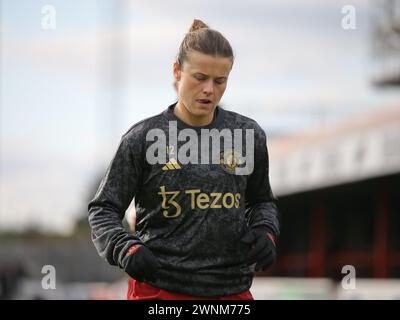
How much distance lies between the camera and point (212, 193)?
4.41 meters

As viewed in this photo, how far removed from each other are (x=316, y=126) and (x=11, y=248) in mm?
37897

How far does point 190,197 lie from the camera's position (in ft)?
14.5

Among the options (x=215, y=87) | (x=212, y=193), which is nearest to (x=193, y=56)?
(x=215, y=87)

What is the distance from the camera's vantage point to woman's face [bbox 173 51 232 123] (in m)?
4.40

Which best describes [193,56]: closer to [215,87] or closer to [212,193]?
[215,87]

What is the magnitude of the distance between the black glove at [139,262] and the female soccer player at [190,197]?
3 centimetres

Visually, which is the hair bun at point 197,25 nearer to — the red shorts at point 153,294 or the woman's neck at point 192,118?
the woman's neck at point 192,118

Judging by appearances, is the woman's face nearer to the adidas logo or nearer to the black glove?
the adidas logo

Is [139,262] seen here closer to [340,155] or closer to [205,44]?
[205,44]

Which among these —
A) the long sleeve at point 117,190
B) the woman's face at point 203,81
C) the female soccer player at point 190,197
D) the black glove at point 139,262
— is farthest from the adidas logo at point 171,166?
the black glove at point 139,262

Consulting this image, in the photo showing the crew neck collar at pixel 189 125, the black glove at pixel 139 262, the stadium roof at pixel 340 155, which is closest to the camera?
the black glove at pixel 139 262

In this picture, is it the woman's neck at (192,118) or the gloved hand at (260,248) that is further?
the woman's neck at (192,118)

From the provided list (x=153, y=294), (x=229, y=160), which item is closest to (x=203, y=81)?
(x=229, y=160)

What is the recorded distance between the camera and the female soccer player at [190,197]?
4.41 meters
